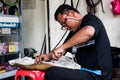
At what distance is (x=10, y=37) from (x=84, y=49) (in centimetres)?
191

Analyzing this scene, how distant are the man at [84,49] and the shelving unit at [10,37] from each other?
1345 millimetres

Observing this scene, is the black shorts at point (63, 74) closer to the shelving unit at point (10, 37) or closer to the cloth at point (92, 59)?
the cloth at point (92, 59)

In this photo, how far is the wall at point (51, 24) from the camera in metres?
2.96

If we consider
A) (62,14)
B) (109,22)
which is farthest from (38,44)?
(62,14)

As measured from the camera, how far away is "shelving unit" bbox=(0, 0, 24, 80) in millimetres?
2920

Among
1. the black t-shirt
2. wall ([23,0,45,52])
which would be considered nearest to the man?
the black t-shirt

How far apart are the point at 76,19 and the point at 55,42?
167cm

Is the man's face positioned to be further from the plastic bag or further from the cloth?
the plastic bag

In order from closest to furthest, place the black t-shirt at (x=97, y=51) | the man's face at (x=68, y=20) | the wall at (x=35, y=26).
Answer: the black t-shirt at (x=97, y=51) < the man's face at (x=68, y=20) < the wall at (x=35, y=26)

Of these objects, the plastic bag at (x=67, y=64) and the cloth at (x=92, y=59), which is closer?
the cloth at (x=92, y=59)

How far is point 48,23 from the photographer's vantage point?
3408mm

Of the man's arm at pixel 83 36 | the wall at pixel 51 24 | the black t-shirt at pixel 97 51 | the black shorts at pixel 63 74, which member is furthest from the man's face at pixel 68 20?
the wall at pixel 51 24

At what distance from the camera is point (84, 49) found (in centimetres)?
165

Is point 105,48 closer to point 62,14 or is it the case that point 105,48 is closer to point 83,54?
point 83,54
